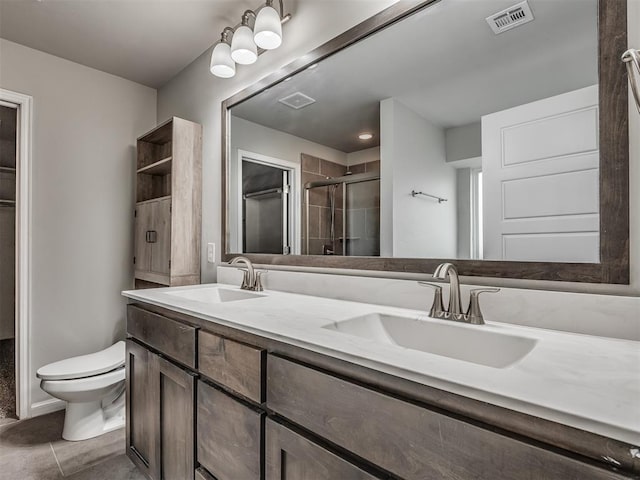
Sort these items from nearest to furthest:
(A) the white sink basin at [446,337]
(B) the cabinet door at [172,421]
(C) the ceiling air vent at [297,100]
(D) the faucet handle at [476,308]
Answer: (A) the white sink basin at [446,337] < (D) the faucet handle at [476,308] < (B) the cabinet door at [172,421] < (C) the ceiling air vent at [297,100]

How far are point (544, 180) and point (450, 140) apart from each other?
1.05 ft

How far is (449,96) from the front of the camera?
118 cm

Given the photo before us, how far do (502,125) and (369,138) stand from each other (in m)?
0.50

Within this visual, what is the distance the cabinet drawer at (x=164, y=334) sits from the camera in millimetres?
1190

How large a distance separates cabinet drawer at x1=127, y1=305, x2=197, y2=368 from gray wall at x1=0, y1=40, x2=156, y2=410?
3.72ft

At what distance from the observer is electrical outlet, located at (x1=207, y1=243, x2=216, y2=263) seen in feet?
7.15

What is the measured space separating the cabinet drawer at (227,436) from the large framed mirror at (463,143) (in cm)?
70

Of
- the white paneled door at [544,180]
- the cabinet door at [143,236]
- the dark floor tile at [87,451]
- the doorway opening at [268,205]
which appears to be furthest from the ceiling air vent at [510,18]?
the dark floor tile at [87,451]

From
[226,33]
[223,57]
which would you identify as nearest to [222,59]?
[223,57]

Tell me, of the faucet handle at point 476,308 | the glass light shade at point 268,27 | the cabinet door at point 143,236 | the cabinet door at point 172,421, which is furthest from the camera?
the cabinet door at point 143,236

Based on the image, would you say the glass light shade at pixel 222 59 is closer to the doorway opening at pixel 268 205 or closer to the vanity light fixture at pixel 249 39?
the vanity light fixture at pixel 249 39

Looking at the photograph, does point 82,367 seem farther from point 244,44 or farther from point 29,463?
point 244,44

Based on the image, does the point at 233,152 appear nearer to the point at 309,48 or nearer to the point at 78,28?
the point at 309,48

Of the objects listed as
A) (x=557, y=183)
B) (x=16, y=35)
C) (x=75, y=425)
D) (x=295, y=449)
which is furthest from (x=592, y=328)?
(x=16, y=35)
